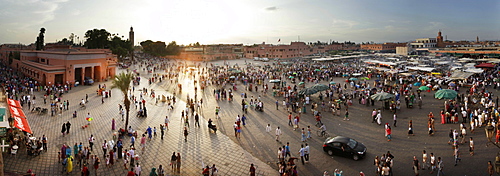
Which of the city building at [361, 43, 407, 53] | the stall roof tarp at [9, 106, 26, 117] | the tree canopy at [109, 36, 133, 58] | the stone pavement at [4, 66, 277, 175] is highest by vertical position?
the city building at [361, 43, 407, 53]

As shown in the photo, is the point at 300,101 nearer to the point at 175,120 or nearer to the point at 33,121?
the point at 175,120

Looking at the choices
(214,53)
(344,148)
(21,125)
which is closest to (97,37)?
(214,53)

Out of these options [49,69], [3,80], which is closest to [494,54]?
[49,69]

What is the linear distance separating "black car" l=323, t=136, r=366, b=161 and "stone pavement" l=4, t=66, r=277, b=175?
274cm

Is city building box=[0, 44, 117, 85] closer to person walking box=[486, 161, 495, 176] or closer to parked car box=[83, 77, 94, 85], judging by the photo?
parked car box=[83, 77, 94, 85]

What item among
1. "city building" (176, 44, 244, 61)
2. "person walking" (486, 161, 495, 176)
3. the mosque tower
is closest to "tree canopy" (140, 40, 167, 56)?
"city building" (176, 44, 244, 61)

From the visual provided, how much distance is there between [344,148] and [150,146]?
338 inches

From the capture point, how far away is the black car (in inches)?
416

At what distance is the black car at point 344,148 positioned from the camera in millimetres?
10570

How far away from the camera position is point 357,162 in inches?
411

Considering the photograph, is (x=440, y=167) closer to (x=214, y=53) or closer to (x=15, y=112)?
(x=15, y=112)

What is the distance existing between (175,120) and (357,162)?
11.3 meters

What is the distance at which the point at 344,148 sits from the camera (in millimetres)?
10742

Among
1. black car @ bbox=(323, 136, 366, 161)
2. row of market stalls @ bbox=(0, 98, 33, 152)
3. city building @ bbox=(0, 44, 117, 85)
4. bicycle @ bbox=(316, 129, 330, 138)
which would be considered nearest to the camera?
black car @ bbox=(323, 136, 366, 161)
